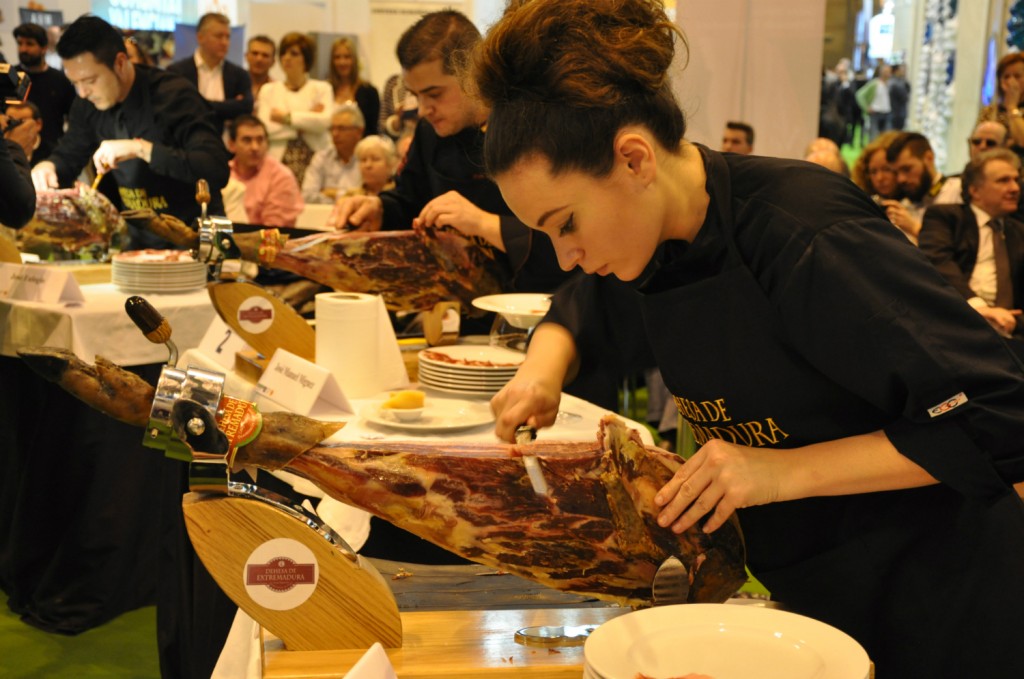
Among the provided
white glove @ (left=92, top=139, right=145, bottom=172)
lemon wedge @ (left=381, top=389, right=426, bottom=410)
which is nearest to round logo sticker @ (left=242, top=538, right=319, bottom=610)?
lemon wedge @ (left=381, top=389, right=426, bottom=410)

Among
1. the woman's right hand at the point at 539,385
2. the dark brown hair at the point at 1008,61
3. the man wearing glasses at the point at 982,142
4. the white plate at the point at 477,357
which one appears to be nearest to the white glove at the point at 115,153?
the white plate at the point at 477,357

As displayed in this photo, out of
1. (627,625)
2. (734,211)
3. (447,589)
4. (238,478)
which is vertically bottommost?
(238,478)

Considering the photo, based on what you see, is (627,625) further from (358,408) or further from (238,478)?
(238,478)

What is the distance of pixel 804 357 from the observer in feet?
4.08

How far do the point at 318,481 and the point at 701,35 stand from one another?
2650 mm

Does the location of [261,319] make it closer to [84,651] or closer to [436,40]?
[436,40]

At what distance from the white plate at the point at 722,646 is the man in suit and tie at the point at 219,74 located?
6.59m

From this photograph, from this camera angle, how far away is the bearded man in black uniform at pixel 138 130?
401 centimetres

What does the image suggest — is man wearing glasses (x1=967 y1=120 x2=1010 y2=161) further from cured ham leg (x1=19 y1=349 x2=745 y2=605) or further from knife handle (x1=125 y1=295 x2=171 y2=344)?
knife handle (x1=125 y1=295 x2=171 y2=344)

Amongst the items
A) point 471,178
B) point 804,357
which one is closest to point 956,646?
point 804,357

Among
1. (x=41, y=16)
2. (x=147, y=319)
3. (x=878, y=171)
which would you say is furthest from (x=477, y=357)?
(x=41, y=16)

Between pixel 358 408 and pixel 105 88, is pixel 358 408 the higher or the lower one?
the lower one

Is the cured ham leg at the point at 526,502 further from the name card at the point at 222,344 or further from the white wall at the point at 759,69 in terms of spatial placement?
the white wall at the point at 759,69

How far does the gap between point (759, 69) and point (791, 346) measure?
9.98 ft
